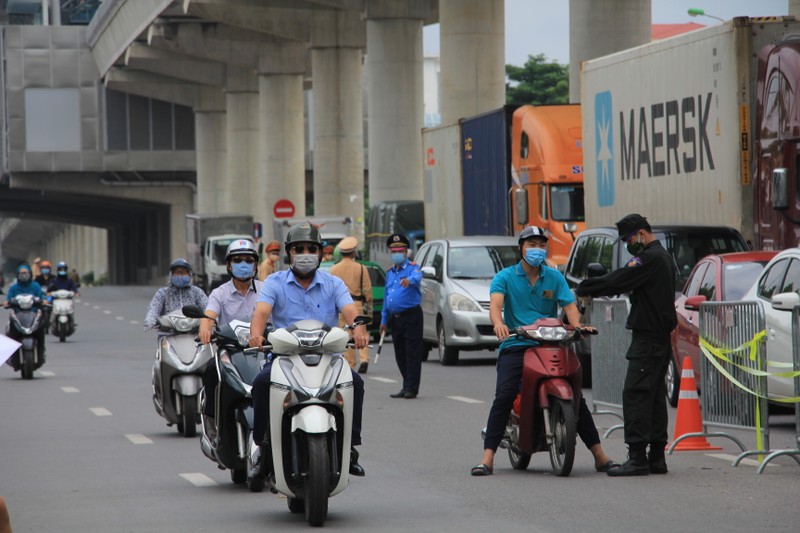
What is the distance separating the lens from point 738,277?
16094 millimetres

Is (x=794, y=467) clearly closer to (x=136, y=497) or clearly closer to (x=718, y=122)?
(x=136, y=497)

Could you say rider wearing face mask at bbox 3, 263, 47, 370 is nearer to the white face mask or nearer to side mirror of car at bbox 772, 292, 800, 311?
side mirror of car at bbox 772, 292, 800, 311

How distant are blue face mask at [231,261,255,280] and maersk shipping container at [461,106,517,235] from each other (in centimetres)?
1860

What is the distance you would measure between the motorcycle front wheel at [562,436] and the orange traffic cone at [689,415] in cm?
177

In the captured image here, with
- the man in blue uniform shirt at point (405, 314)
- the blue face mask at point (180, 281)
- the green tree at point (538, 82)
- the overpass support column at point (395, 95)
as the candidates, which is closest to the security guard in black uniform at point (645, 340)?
the blue face mask at point (180, 281)

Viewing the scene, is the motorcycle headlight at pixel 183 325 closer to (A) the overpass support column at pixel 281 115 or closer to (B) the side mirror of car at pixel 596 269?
(B) the side mirror of car at pixel 596 269

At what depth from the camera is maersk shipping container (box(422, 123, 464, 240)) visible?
3409cm

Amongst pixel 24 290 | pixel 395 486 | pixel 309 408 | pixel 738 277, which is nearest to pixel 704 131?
pixel 738 277

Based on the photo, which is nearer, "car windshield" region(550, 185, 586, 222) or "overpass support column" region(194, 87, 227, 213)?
"car windshield" region(550, 185, 586, 222)

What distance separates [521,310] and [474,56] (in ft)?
107

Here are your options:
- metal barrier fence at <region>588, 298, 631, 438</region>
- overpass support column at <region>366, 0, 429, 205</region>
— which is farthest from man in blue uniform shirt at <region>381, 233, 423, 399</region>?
overpass support column at <region>366, 0, 429, 205</region>

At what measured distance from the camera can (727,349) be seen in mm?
12352

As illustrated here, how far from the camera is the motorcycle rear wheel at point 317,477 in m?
9.06

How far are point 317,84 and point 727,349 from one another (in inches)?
1813
